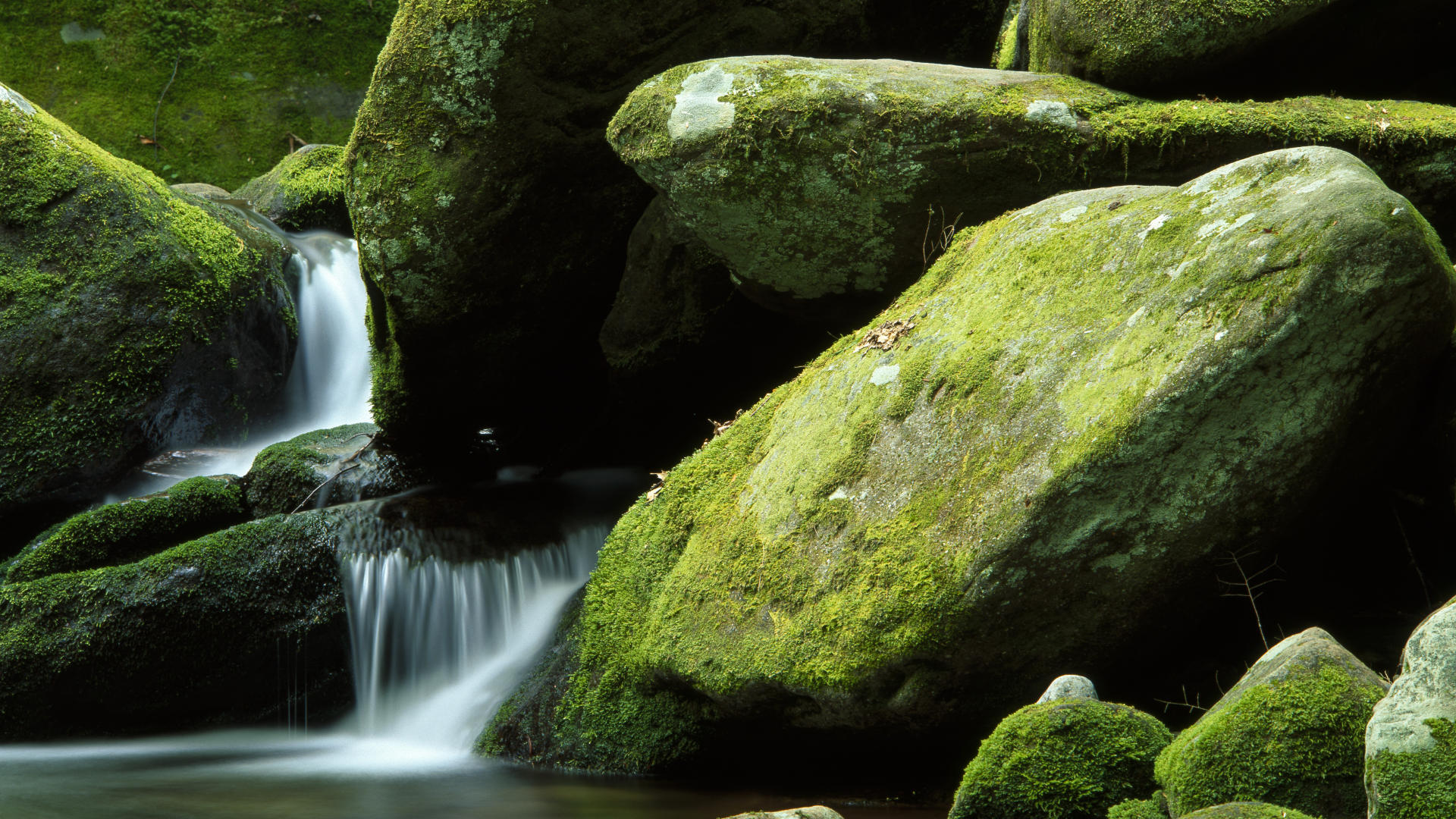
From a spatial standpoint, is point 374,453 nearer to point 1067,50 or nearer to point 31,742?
point 31,742

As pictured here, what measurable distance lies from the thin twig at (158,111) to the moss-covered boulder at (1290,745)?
687 inches

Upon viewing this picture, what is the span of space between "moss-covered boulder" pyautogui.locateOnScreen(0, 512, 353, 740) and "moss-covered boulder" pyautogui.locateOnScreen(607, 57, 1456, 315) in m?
3.57

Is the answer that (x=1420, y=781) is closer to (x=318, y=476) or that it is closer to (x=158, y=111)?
(x=318, y=476)

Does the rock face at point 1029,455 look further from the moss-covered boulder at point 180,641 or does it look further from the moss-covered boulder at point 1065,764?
the moss-covered boulder at point 180,641

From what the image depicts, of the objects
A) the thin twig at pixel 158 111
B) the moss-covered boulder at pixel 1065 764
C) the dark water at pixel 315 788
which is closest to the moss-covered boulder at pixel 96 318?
the dark water at pixel 315 788

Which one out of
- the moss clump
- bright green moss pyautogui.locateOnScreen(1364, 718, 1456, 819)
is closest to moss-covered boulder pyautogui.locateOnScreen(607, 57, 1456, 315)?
bright green moss pyautogui.locateOnScreen(1364, 718, 1456, 819)

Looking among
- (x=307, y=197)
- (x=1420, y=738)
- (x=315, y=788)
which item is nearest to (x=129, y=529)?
(x=315, y=788)

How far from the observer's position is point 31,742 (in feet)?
20.7

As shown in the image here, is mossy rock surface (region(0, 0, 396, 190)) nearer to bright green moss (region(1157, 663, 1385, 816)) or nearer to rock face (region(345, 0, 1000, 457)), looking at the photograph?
rock face (region(345, 0, 1000, 457))

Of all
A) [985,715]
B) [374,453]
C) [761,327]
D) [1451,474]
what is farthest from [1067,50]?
[374,453]

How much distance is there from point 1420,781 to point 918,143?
3.60 metres

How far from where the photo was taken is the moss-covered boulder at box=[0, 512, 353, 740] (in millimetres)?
6316

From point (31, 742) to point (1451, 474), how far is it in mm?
7499

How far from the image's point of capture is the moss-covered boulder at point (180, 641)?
6.32m
